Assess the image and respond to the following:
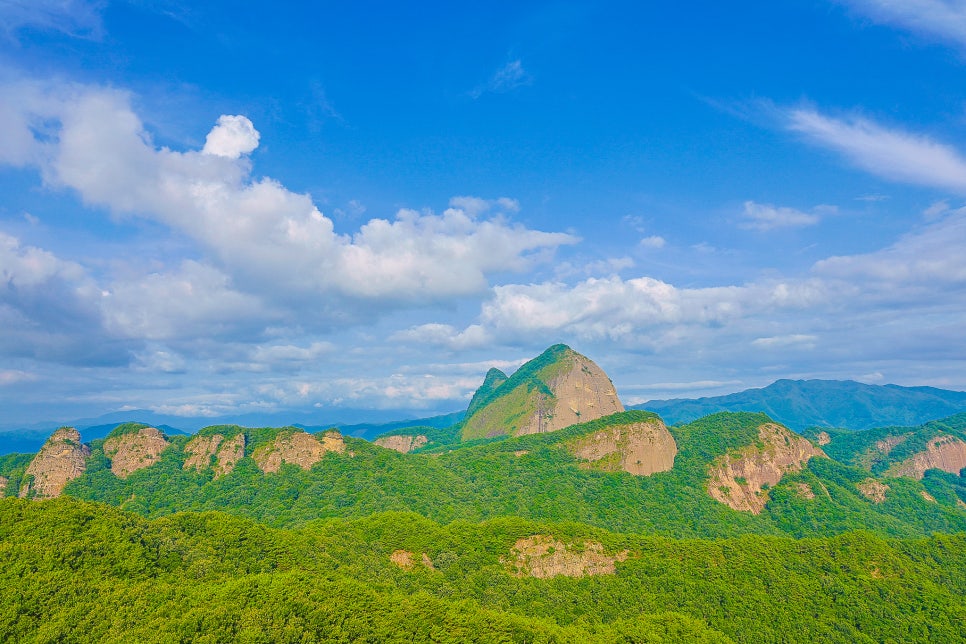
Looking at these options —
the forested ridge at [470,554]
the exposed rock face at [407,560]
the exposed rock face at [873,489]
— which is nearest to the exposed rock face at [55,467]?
the forested ridge at [470,554]

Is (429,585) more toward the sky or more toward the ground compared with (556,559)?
more toward the sky

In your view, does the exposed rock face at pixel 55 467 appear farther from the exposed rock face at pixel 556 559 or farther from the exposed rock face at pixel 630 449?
the exposed rock face at pixel 630 449

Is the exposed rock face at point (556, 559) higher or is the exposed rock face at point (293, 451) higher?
the exposed rock face at point (293, 451)

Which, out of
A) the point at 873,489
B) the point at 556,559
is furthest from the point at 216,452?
the point at 873,489

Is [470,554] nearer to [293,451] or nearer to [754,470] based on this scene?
[293,451]

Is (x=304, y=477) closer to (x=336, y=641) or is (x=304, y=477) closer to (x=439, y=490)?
(x=439, y=490)

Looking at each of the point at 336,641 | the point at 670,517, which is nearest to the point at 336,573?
the point at 336,641
